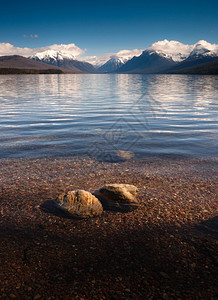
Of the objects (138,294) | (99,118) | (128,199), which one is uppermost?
(99,118)

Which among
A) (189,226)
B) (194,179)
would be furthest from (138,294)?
(194,179)

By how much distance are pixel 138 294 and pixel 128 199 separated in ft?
9.64

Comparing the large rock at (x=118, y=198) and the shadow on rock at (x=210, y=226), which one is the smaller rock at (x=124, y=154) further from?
the shadow on rock at (x=210, y=226)

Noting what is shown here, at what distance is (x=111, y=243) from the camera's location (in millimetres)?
5109

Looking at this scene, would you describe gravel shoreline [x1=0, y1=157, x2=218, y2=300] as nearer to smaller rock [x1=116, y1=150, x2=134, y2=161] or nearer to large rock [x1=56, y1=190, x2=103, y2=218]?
large rock [x1=56, y1=190, x2=103, y2=218]

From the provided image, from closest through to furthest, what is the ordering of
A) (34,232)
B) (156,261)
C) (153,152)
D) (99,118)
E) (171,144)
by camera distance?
(156,261) → (34,232) → (153,152) → (171,144) → (99,118)

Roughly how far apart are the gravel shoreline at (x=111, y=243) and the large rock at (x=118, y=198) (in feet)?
0.83

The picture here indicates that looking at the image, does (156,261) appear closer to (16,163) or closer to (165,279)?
(165,279)

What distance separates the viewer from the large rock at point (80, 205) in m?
6.07

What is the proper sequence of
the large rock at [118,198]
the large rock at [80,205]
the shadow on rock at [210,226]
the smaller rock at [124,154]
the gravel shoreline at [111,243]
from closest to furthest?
1. the gravel shoreline at [111,243]
2. the shadow on rock at [210,226]
3. the large rock at [80,205]
4. the large rock at [118,198]
5. the smaller rock at [124,154]

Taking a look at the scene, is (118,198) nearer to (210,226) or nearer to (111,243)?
(111,243)

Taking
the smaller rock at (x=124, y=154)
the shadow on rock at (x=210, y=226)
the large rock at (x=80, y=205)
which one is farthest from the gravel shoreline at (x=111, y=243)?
the smaller rock at (x=124, y=154)

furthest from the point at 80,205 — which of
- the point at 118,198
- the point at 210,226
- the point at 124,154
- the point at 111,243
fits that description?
the point at 124,154

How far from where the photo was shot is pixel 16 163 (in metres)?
9.67
